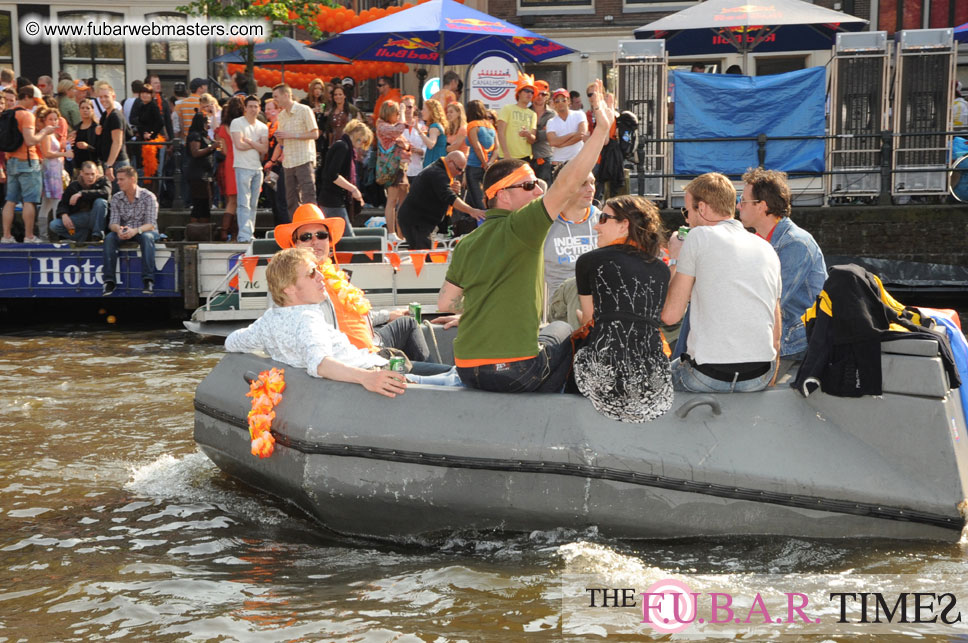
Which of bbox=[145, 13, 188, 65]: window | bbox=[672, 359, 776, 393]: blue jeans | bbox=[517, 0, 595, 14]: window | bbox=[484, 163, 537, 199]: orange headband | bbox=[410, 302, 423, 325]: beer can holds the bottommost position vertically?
bbox=[672, 359, 776, 393]: blue jeans

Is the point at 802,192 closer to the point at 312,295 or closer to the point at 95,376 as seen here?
the point at 95,376

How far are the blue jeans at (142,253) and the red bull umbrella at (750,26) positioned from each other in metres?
7.02

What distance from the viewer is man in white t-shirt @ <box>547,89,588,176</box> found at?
45.4 ft

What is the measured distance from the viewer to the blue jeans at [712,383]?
550 centimetres

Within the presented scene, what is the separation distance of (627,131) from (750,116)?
1.67 meters

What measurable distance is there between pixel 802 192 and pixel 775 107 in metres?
1.13

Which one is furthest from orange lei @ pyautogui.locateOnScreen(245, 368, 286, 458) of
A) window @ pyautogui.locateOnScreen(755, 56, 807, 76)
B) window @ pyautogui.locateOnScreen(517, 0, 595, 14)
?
window @ pyautogui.locateOnScreen(755, 56, 807, 76)

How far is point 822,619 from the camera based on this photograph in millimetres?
4707

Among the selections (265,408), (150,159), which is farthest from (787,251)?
(150,159)

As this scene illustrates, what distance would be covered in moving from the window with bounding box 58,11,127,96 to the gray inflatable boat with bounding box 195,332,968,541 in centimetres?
2071

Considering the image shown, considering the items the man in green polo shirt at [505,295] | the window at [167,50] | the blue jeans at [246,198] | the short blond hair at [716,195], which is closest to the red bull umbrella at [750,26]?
the blue jeans at [246,198]

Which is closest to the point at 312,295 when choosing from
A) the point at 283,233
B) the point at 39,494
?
the point at 283,233

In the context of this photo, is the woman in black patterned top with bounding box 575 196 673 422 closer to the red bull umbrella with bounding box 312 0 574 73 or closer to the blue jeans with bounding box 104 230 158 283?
the blue jeans with bounding box 104 230 158 283

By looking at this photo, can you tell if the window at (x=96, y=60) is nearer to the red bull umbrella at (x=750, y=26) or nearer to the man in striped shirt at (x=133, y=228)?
the red bull umbrella at (x=750, y=26)
